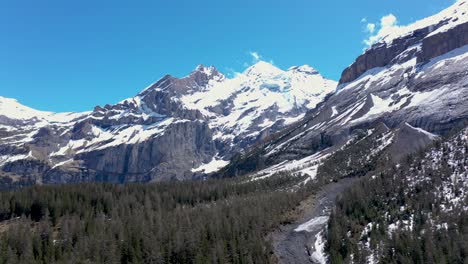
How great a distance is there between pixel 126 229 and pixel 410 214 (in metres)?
83.7

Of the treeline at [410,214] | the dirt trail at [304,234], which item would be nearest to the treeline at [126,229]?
the dirt trail at [304,234]

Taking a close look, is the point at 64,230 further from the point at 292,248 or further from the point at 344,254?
the point at 344,254

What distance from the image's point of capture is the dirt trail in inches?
5389

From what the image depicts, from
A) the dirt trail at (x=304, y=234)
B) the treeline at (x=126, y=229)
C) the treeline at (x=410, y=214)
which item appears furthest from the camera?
the dirt trail at (x=304, y=234)

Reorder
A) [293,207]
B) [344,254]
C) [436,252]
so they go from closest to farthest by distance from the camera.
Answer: [436,252], [344,254], [293,207]

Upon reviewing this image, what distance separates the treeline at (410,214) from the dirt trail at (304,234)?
20.7ft

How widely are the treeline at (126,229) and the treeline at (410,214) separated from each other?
23.7 metres

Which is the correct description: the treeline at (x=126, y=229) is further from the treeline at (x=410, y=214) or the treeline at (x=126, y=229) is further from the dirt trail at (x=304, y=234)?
the treeline at (x=410, y=214)

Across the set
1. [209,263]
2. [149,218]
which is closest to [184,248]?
[209,263]

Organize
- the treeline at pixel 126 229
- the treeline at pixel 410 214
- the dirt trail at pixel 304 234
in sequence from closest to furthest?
1. the treeline at pixel 410 214
2. the treeline at pixel 126 229
3. the dirt trail at pixel 304 234

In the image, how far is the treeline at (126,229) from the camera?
124312 millimetres

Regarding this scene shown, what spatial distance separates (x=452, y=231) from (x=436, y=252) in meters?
11.8

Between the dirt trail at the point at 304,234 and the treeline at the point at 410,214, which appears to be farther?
the dirt trail at the point at 304,234

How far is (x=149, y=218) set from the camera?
521ft
